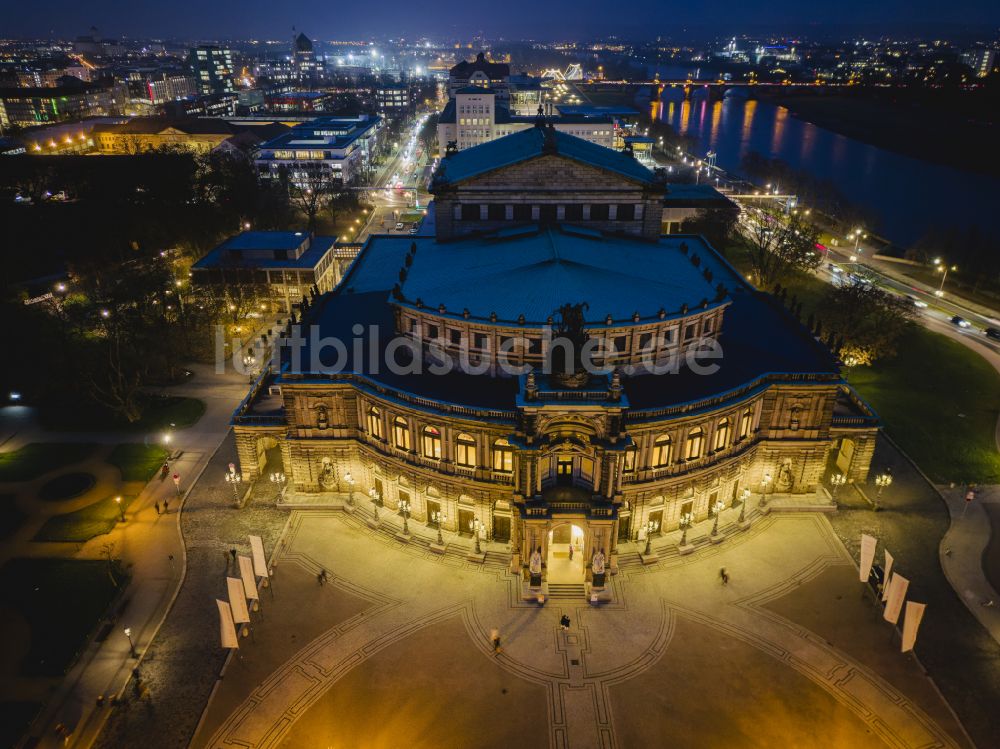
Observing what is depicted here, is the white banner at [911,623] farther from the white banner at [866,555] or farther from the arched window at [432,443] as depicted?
the arched window at [432,443]

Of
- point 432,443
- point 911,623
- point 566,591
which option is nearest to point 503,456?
point 432,443

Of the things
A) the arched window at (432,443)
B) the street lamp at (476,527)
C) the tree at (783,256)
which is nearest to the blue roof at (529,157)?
the arched window at (432,443)

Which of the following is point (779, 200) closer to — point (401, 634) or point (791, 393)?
point (791, 393)

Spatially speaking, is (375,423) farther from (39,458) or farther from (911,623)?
(911,623)

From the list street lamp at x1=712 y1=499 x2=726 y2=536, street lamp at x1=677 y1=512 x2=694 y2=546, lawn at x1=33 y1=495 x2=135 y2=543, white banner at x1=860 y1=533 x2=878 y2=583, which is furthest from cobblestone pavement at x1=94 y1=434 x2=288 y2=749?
white banner at x1=860 y1=533 x2=878 y2=583

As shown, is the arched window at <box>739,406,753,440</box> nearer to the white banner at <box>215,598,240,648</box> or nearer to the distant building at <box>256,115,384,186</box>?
the white banner at <box>215,598,240,648</box>

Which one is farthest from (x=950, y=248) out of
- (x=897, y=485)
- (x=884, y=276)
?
(x=897, y=485)
